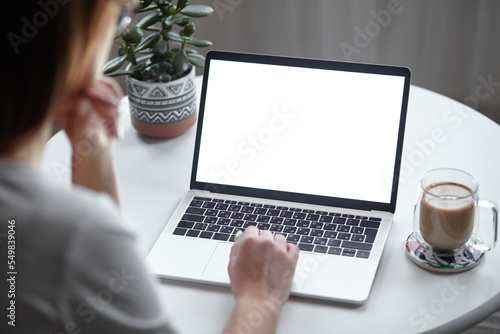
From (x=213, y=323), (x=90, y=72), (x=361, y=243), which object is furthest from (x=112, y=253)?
(x=361, y=243)

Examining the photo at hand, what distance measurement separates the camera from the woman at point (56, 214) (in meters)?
0.58

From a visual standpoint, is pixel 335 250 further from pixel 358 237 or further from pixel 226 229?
pixel 226 229

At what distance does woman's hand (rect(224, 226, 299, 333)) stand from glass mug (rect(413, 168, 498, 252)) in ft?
0.69

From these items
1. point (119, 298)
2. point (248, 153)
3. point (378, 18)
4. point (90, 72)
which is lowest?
point (378, 18)

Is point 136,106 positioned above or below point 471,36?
above

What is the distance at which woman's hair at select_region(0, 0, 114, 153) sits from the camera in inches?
22.7

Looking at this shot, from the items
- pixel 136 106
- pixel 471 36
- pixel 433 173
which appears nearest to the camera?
pixel 433 173

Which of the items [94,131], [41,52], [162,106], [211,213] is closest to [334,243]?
[211,213]

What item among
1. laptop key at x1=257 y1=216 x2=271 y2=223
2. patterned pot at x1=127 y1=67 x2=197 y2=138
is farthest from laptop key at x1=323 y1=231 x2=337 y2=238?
patterned pot at x1=127 y1=67 x2=197 y2=138

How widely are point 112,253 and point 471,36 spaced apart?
6.79ft

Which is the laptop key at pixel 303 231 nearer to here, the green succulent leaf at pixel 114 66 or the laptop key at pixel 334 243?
the laptop key at pixel 334 243

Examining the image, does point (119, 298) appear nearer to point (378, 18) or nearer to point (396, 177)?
point (396, 177)

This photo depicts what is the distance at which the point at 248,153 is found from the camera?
4.04ft

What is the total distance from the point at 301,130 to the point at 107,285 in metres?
0.66
